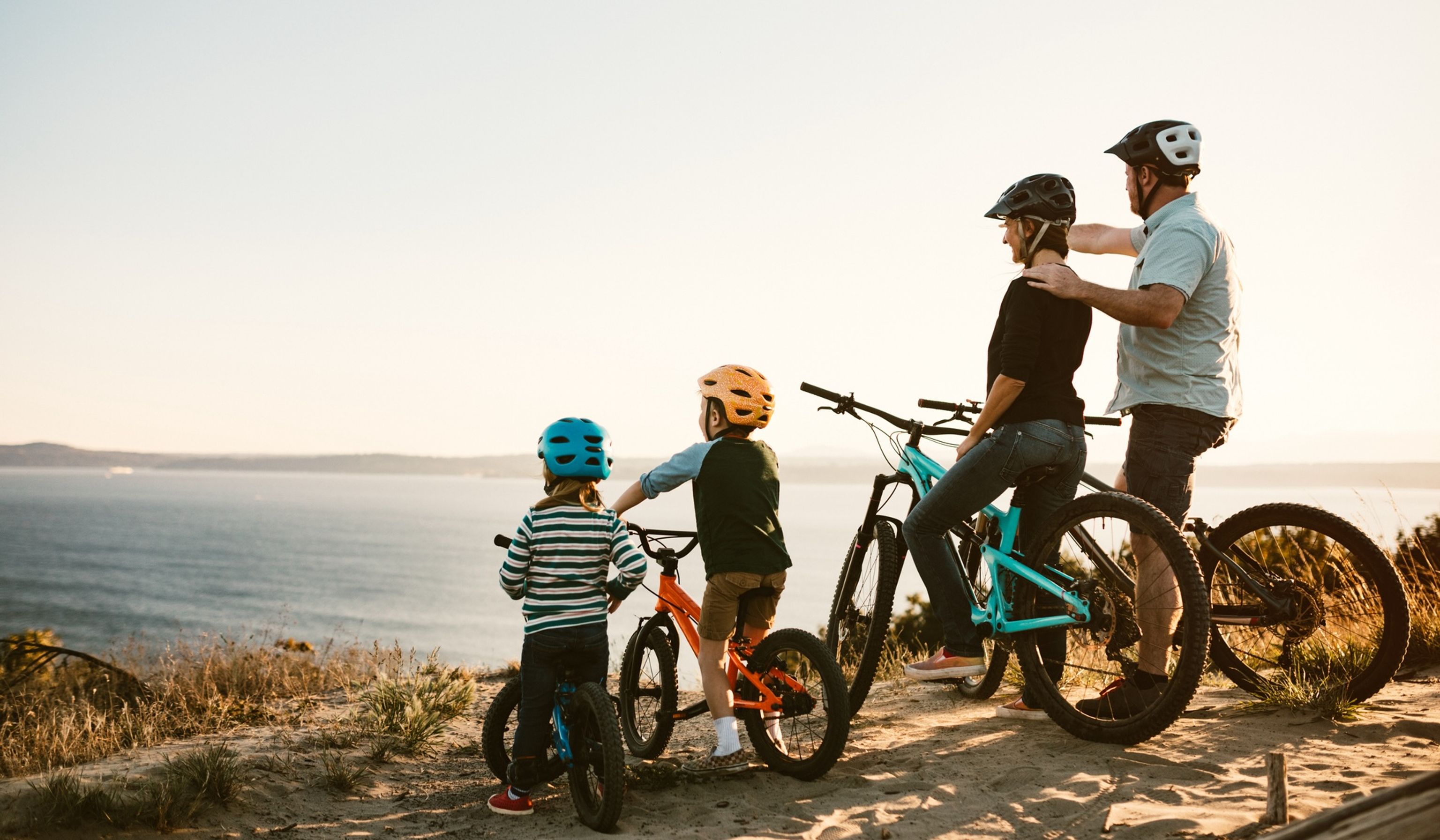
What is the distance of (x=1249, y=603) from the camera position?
17.7 ft

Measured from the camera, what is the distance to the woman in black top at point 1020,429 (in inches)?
182

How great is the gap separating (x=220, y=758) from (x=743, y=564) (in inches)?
121

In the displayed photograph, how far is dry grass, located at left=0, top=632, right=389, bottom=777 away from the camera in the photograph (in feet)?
21.0

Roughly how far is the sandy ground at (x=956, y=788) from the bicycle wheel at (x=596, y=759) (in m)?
0.13

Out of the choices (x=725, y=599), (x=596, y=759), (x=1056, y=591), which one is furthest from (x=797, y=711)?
(x=1056, y=591)

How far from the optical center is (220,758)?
510 cm

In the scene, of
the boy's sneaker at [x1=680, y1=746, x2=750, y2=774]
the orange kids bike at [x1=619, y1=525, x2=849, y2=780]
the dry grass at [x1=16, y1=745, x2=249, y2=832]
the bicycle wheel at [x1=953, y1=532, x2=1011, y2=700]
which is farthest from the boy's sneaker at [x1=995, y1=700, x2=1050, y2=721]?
the dry grass at [x1=16, y1=745, x2=249, y2=832]

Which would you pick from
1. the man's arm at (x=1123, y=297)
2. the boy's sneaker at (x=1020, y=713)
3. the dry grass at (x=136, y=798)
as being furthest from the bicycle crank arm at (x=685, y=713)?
the man's arm at (x=1123, y=297)

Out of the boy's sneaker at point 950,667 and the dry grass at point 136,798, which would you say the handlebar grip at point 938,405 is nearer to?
the boy's sneaker at point 950,667

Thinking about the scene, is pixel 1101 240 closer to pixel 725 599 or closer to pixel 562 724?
pixel 725 599

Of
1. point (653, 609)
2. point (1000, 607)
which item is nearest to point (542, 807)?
point (653, 609)

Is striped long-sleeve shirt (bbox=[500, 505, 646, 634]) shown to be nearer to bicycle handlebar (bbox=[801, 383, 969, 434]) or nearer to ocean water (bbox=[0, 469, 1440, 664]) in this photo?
bicycle handlebar (bbox=[801, 383, 969, 434])

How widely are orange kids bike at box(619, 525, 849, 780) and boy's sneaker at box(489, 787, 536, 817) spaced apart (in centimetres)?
88

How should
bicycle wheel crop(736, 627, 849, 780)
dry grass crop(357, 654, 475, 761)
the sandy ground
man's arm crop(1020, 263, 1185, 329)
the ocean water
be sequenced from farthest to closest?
the ocean water
dry grass crop(357, 654, 475, 761)
bicycle wheel crop(736, 627, 849, 780)
man's arm crop(1020, 263, 1185, 329)
the sandy ground
